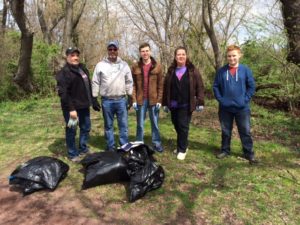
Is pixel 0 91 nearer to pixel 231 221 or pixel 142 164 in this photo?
pixel 142 164

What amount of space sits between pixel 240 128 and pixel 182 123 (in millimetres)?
897

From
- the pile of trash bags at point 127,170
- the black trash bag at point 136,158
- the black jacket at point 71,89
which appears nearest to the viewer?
the pile of trash bags at point 127,170

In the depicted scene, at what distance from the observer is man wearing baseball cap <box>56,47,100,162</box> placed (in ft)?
17.3

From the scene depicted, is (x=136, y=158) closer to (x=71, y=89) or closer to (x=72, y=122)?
(x=72, y=122)

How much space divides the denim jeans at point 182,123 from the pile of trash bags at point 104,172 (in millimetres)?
850

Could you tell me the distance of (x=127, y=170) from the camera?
4.93 meters

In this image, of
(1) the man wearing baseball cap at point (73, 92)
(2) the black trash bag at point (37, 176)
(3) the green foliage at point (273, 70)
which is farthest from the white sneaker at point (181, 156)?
(3) the green foliage at point (273, 70)

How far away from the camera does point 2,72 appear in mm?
13359

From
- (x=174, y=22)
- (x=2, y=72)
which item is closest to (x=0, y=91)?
(x=2, y=72)

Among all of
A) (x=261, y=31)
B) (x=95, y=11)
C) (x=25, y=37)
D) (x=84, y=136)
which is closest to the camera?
(x=84, y=136)

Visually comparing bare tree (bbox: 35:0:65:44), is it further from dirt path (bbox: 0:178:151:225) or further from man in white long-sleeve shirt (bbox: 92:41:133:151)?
dirt path (bbox: 0:178:151:225)

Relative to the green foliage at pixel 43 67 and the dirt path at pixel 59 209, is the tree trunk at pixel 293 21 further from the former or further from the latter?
the green foliage at pixel 43 67

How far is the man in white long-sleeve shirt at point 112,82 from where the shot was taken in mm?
5508

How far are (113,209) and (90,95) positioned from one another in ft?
6.40
